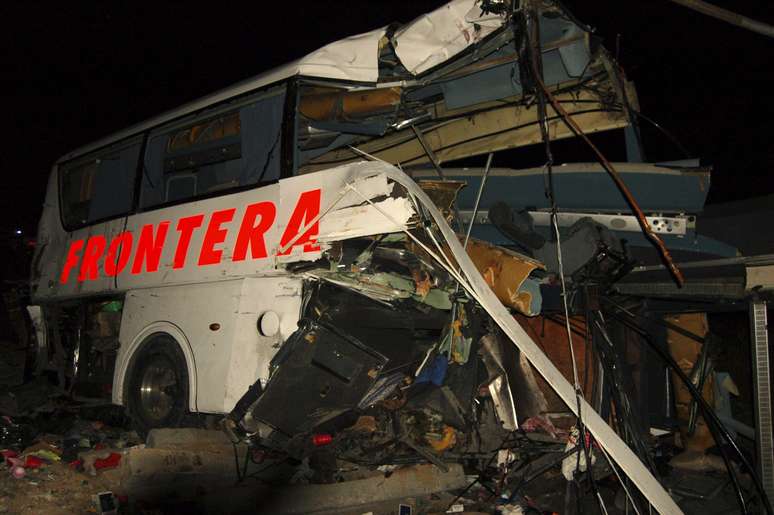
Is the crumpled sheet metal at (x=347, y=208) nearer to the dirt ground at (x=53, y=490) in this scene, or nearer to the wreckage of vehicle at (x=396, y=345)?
the wreckage of vehicle at (x=396, y=345)

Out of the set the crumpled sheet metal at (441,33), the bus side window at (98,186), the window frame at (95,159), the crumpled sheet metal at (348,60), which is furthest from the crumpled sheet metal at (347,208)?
the bus side window at (98,186)

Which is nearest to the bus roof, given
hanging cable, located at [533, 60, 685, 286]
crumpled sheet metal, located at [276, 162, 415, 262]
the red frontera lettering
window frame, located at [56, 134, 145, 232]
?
hanging cable, located at [533, 60, 685, 286]

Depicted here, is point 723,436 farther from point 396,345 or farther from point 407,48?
point 407,48

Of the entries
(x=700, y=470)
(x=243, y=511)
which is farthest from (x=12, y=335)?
(x=700, y=470)

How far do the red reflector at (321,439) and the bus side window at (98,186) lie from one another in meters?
3.04

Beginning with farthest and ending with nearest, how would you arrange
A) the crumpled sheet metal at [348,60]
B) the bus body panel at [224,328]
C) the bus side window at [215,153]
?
the bus side window at [215,153]
the crumpled sheet metal at [348,60]
the bus body panel at [224,328]

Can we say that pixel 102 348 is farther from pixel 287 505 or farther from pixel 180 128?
pixel 287 505

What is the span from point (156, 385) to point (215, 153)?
2012 mm

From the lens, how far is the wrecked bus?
394 cm

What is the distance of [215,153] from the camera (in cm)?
493

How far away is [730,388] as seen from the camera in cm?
614

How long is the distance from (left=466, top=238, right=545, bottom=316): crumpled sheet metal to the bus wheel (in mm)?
2463

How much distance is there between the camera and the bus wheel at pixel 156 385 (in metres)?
4.75

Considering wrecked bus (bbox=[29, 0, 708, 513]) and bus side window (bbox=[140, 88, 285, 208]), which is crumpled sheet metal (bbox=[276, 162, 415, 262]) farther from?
bus side window (bbox=[140, 88, 285, 208])
